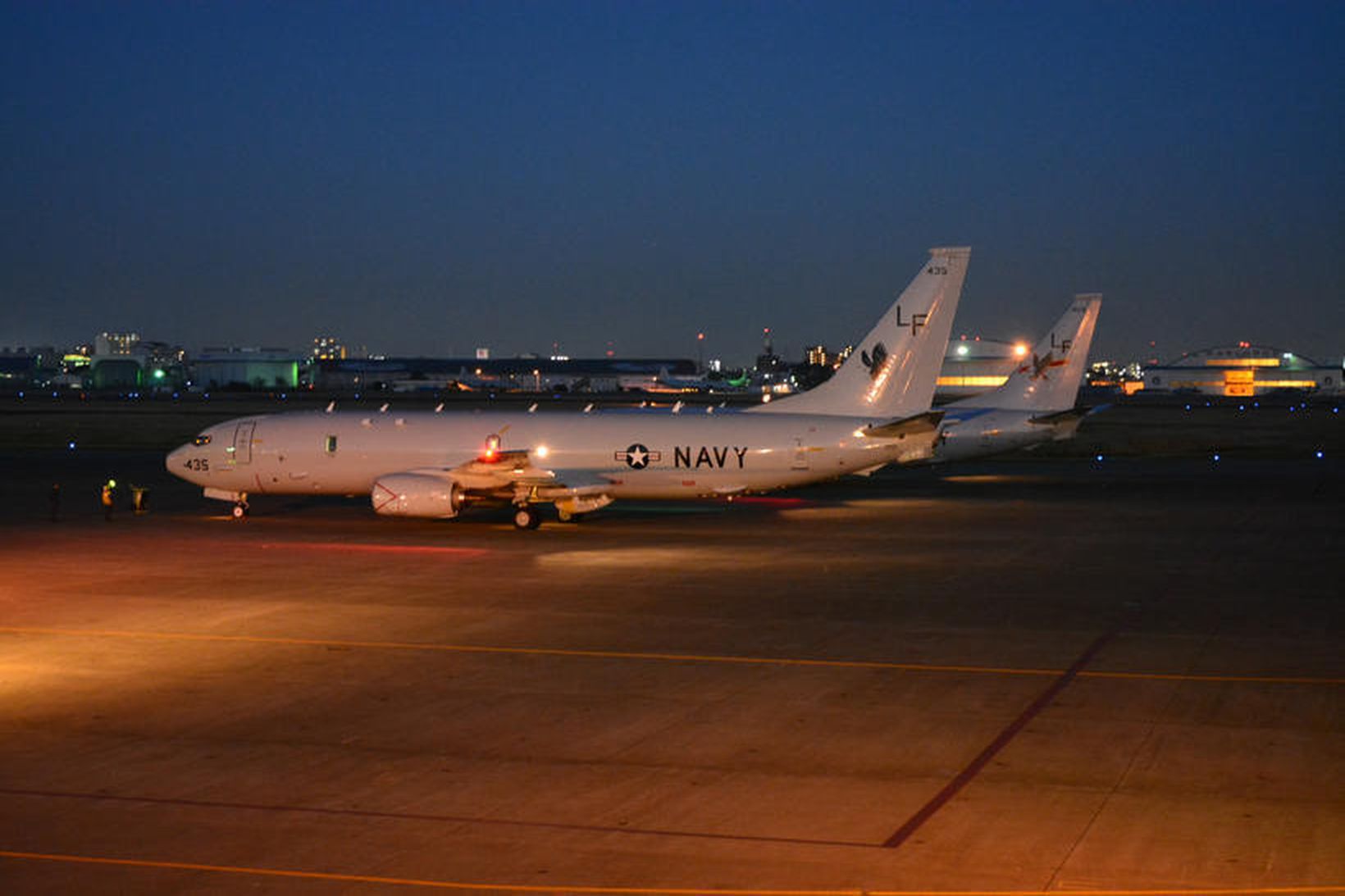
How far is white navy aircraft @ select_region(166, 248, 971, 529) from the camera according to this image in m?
40.6

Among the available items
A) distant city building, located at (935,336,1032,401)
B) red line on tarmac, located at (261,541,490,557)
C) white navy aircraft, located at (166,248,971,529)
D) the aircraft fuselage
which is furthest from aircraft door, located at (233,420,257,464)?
distant city building, located at (935,336,1032,401)

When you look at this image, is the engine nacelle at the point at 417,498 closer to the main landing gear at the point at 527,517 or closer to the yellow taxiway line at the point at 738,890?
the main landing gear at the point at 527,517

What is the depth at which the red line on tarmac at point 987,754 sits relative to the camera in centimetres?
1380

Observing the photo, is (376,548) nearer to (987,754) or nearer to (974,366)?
(987,754)

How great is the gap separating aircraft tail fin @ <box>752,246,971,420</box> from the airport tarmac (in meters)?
5.16

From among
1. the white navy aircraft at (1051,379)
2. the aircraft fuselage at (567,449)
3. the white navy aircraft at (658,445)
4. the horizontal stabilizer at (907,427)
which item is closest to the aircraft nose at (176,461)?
the aircraft fuselage at (567,449)

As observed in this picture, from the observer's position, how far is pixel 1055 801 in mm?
14617

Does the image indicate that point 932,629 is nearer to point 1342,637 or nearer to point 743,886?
point 1342,637

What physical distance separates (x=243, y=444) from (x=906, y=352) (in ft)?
64.5

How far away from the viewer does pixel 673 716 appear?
18531 mm

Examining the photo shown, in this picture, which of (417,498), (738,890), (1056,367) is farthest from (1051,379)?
(738,890)

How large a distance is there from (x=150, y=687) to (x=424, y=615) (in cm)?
673

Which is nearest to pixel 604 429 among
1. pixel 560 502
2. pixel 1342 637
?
pixel 560 502

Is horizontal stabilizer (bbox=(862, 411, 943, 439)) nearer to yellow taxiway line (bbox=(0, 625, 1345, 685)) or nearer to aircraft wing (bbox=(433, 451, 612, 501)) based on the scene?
aircraft wing (bbox=(433, 451, 612, 501))
